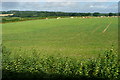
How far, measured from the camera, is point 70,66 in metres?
5.43

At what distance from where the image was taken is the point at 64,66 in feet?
18.1

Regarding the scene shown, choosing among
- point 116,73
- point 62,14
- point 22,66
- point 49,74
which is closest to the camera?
point 116,73

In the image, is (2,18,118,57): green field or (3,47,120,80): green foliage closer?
(3,47,120,80): green foliage

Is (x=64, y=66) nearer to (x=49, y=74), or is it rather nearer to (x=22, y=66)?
(x=49, y=74)

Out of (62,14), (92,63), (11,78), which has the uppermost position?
(62,14)

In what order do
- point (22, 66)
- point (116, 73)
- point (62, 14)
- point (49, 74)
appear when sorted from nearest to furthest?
point (116, 73) → point (49, 74) → point (22, 66) → point (62, 14)

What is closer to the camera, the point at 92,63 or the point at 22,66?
the point at 92,63

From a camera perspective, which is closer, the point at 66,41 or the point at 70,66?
the point at 70,66

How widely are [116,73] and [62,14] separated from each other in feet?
289

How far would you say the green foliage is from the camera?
5.14 m

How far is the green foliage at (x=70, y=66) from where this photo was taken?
5137mm

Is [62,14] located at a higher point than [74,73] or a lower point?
higher

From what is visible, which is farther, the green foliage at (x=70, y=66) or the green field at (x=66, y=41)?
the green field at (x=66, y=41)

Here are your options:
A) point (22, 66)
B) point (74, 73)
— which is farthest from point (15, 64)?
point (74, 73)
